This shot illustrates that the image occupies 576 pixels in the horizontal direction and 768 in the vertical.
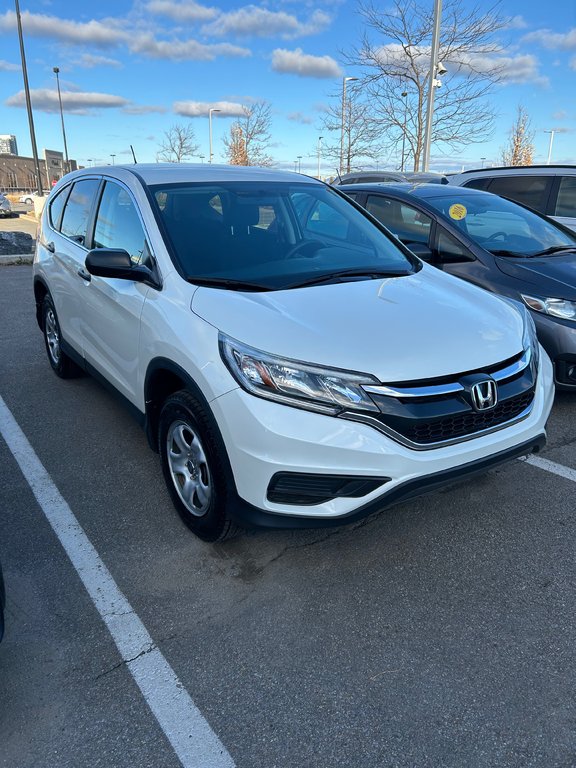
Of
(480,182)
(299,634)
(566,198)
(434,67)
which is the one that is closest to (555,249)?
(566,198)

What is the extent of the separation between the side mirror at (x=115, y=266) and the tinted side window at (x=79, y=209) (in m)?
1.31

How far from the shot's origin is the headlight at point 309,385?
7.63 feet

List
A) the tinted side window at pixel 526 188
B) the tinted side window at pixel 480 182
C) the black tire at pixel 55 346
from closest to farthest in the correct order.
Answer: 1. the black tire at pixel 55 346
2. the tinted side window at pixel 526 188
3. the tinted side window at pixel 480 182

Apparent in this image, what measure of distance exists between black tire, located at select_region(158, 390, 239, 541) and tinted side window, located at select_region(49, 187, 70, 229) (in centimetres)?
279

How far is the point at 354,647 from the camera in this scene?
231 cm

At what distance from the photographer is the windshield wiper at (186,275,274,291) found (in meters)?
2.87

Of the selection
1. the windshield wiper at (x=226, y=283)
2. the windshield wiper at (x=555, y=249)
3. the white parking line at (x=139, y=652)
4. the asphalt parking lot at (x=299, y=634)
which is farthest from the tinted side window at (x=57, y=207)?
the windshield wiper at (x=555, y=249)

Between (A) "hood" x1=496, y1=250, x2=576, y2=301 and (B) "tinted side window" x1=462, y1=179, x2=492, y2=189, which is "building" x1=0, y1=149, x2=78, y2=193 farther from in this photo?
(A) "hood" x1=496, y1=250, x2=576, y2=301

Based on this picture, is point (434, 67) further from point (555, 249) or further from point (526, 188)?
point (555, 249)

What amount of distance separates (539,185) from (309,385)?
22.4 feet

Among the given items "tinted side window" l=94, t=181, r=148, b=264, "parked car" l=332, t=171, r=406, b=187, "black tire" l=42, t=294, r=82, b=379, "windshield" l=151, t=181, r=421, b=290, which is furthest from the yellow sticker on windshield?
"parked car" l=332, t=171, r=406, b=187

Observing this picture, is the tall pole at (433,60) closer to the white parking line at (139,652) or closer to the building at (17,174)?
the white parking line at (139,652)

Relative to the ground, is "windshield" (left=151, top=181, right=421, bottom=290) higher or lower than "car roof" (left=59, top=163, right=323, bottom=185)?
lower

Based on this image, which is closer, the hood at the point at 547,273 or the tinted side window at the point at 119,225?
the tinted side window at the point at 119,225
